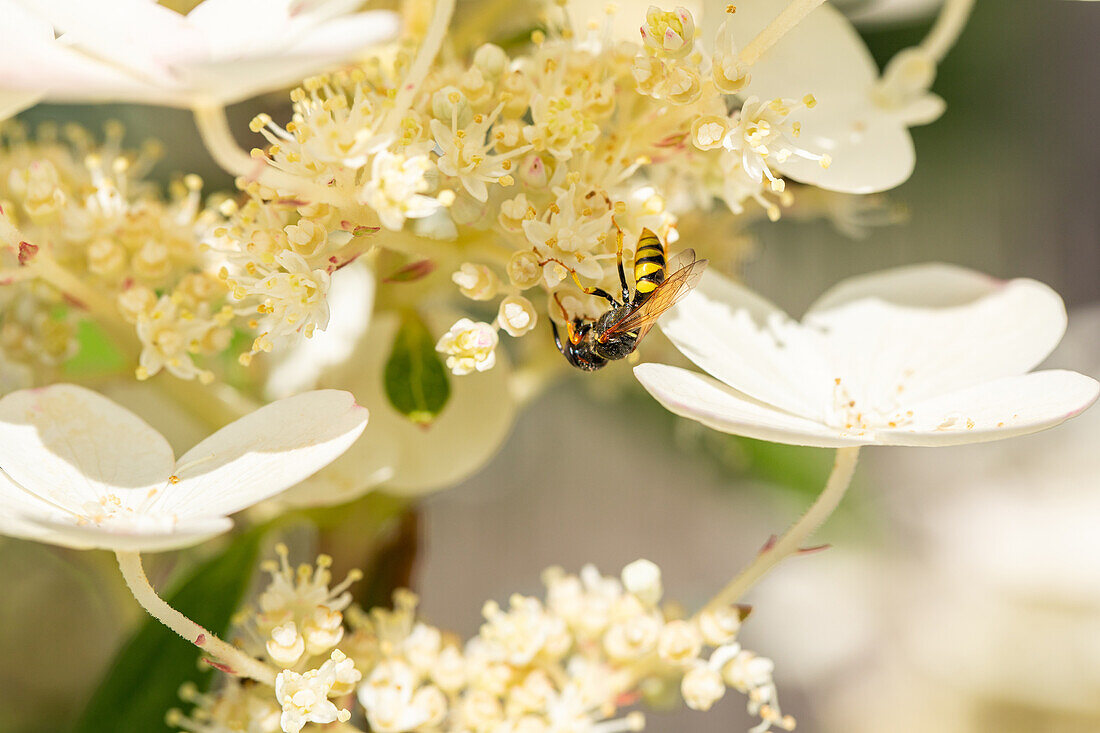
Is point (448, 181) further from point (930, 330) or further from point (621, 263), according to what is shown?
point (930, 330)

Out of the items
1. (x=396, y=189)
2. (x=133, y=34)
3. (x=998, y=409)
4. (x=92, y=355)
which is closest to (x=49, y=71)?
(x=133, y=34)

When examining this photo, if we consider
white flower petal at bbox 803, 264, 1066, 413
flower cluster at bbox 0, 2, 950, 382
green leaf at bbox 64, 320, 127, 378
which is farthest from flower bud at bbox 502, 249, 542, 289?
green leaf at bbox 64, 320, 127, 378

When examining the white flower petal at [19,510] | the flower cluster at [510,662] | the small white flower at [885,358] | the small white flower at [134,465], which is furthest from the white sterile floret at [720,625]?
the white flower petal at [19,510]

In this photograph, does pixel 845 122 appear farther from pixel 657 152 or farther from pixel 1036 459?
pixel 1036 459

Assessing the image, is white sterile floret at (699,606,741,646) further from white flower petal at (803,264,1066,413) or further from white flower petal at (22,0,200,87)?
white flower petal at (22,0,200,87)

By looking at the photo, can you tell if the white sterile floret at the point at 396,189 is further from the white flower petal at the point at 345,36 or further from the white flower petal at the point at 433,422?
the white flower petal at the point at 433,422

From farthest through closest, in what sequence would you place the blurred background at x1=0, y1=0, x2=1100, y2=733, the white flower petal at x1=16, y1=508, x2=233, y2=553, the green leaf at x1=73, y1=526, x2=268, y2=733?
the blurred background at x1=0, y1=0, x2=1100, y2=733
the green leaf at x1=73, y1=526, x2=268, y2=733
the white flower petal at x1=16, y1=508, x2=233, y2=553
